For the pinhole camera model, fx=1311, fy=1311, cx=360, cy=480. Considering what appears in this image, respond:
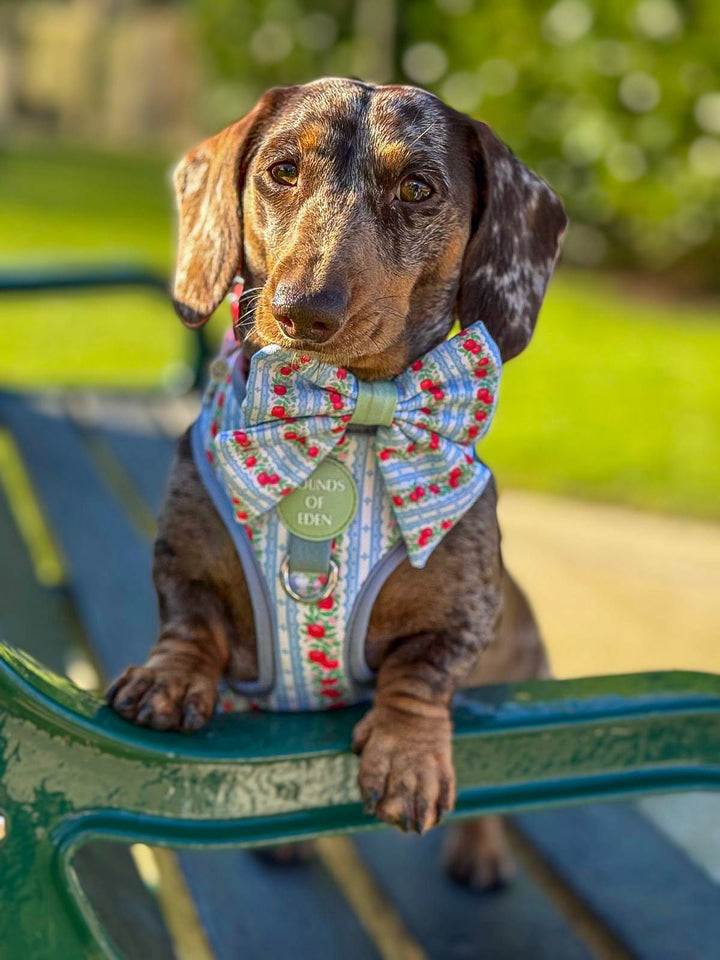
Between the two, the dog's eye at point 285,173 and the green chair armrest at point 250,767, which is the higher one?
the dog's eye at point 285,173

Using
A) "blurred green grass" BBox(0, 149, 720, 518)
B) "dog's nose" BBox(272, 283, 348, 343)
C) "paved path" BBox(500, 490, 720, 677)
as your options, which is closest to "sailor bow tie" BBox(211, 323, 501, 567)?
"dog's nose" BBox(272, 283, 348, 343)

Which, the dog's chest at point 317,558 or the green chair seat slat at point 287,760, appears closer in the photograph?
the green chair seat slat at point 287,760

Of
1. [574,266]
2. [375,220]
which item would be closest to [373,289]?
[375,220]

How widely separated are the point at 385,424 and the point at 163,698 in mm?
446

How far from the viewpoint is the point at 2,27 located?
17594mm

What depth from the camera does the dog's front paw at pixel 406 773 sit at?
5.10 ft

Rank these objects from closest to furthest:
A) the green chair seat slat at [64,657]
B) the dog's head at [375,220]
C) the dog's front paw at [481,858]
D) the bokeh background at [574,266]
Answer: the dog's head at [375,220] → the green chair seat slat at [64,657] → the dog's front paw at [481,858] → the bokeh background at [574,266]

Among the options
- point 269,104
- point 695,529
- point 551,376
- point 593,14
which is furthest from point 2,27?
point 269,104

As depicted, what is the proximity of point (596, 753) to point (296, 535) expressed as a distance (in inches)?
18.5

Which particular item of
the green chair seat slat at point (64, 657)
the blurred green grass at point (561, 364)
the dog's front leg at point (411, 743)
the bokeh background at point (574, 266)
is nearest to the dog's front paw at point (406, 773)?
the dog's front leg at point (411, 743)

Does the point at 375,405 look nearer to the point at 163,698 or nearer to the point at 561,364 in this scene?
the point at 163,698

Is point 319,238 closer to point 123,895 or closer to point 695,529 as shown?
point 123,895

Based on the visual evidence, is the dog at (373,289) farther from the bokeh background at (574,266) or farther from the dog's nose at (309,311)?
the bokeh background at (574,266)

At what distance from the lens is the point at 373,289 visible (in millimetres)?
1634
